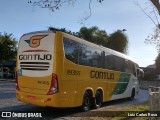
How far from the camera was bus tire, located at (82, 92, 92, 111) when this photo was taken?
14688 millimetres

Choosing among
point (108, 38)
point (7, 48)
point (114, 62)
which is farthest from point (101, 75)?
point (108, 38)

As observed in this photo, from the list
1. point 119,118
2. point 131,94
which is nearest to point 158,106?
point 119,118

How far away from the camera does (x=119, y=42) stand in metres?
70.6

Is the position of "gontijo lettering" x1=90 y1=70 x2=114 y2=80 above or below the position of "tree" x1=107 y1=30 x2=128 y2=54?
below

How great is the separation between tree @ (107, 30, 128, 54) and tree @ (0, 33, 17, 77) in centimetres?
2234

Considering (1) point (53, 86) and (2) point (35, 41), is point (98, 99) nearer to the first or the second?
(1) point (53, 86)

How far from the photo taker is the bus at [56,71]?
1238 centimetres

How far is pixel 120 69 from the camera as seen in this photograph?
1967 cm

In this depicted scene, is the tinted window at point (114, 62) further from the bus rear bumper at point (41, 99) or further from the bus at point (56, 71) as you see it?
the bus rear bumper at point (41, 99)

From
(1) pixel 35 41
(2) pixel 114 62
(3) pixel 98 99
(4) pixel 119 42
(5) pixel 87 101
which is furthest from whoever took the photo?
(4) pixel 119 42

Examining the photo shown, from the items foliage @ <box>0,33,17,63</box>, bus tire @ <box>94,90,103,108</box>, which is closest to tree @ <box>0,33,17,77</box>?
foliage @ <box>0,33,17,63</box>

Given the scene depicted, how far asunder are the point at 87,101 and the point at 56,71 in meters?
3.36

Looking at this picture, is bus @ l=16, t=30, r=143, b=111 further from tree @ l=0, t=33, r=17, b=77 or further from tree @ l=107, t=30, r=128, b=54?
tree @ l=107, t=30, r=128, b=54

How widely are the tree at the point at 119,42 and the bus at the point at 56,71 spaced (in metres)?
55.2
